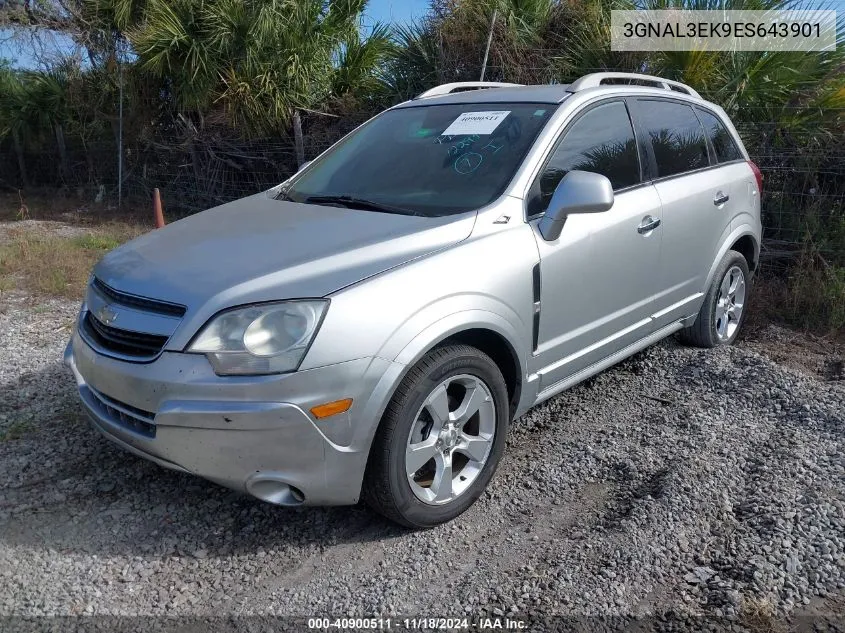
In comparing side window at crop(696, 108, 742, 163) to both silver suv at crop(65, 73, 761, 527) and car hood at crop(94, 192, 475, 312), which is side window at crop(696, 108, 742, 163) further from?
car hood at crop(94, 192, 475, 312)

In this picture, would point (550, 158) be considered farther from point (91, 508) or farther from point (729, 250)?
point (91, 508)

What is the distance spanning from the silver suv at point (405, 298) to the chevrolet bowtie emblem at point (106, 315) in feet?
0.05

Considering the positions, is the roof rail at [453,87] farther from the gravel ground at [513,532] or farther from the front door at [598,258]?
the gravel ground at [513,532]

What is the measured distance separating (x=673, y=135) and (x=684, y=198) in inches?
17.5

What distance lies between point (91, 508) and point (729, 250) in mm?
4040

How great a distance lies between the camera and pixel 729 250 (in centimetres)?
477

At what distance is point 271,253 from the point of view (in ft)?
9.42

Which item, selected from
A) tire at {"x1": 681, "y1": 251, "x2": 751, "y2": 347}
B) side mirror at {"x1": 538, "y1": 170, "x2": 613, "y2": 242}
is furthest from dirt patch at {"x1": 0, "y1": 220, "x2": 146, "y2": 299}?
Result: tire at {"x1": 681, "y1": 251, "x2": 751, "y2": 347}

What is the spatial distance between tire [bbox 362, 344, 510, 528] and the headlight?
42 cm

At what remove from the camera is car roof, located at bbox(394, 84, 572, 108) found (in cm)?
370

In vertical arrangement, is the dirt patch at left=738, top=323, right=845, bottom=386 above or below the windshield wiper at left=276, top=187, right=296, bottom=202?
below

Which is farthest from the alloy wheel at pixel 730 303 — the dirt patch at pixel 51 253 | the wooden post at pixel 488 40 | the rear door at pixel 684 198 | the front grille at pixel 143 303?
the dirt patch at pixel 51 253

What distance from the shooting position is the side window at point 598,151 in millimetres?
3445

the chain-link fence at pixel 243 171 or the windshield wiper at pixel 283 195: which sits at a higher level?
the windshield wiper at pixel 283 195
